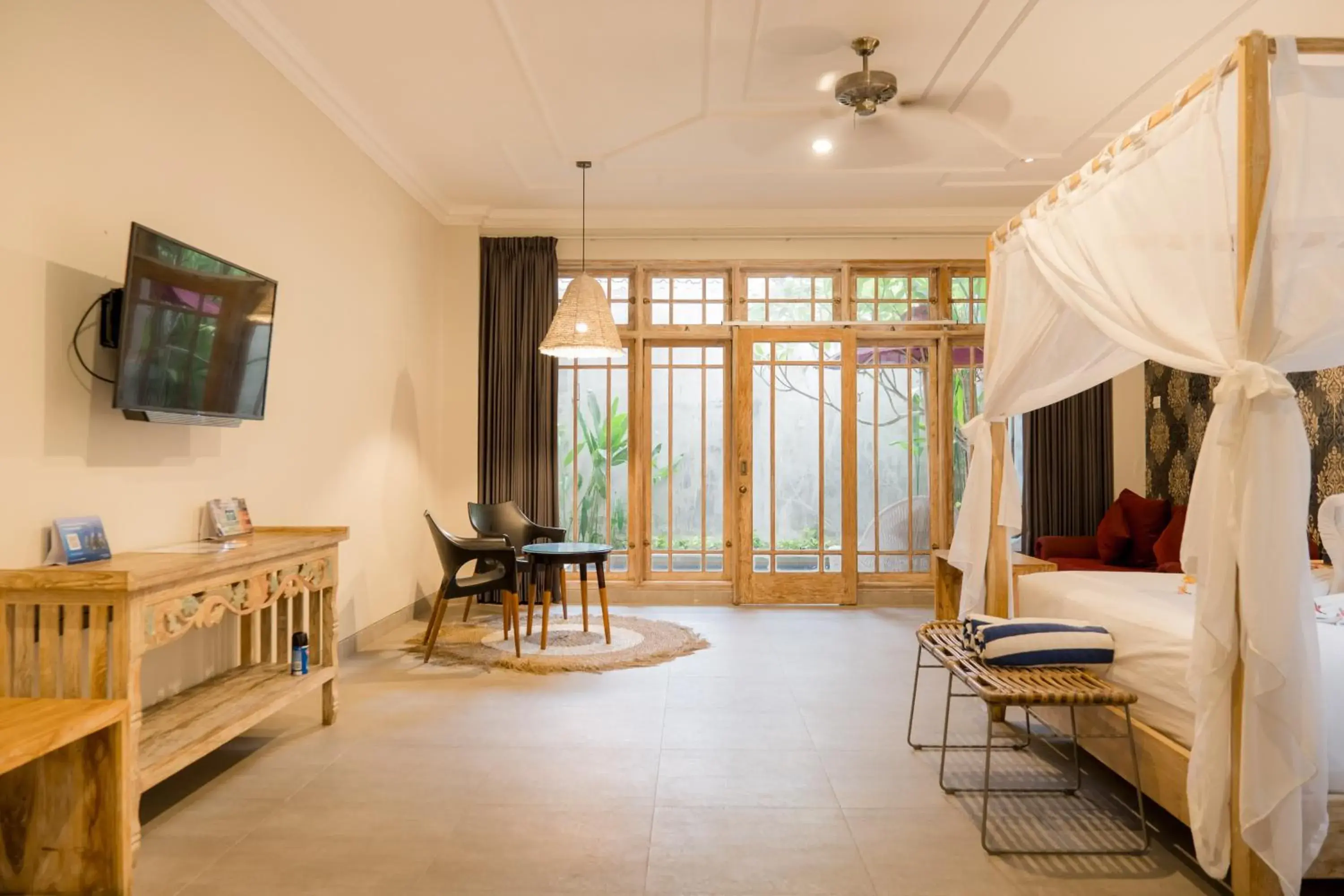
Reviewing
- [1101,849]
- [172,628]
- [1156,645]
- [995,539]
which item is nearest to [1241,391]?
[1156,645]

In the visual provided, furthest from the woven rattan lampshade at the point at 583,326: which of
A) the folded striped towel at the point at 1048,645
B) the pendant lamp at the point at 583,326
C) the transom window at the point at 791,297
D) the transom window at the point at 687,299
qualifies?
the folded striped towel at the point at 1048,645

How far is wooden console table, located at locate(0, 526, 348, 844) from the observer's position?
206 centimetres

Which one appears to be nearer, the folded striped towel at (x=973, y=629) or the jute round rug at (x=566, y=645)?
the folded striped towel at (x=973, y=629)

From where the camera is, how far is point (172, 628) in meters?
2.28

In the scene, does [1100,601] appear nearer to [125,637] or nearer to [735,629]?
[735,629]

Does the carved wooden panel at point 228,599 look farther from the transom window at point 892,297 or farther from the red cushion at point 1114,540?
the red cushion at point 1114,540

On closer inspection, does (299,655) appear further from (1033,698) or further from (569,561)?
(1033,698)

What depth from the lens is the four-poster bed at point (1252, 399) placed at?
1864 millimetres

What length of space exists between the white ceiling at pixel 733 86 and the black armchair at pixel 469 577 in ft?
7.41

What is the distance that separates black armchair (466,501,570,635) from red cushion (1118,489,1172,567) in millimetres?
3770

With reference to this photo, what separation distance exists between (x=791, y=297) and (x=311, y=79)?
3624mm

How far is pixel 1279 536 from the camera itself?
1896 millimetres

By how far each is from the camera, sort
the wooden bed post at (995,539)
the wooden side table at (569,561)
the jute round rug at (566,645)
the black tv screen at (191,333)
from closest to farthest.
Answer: the black tv screen at (191,333), the wooden bed post at (995,539), the jute round rug at (566,645), the wooden side table at (569,561)

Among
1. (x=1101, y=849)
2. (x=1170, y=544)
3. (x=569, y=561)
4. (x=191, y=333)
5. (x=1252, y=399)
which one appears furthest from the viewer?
(x=1170, y=544)
